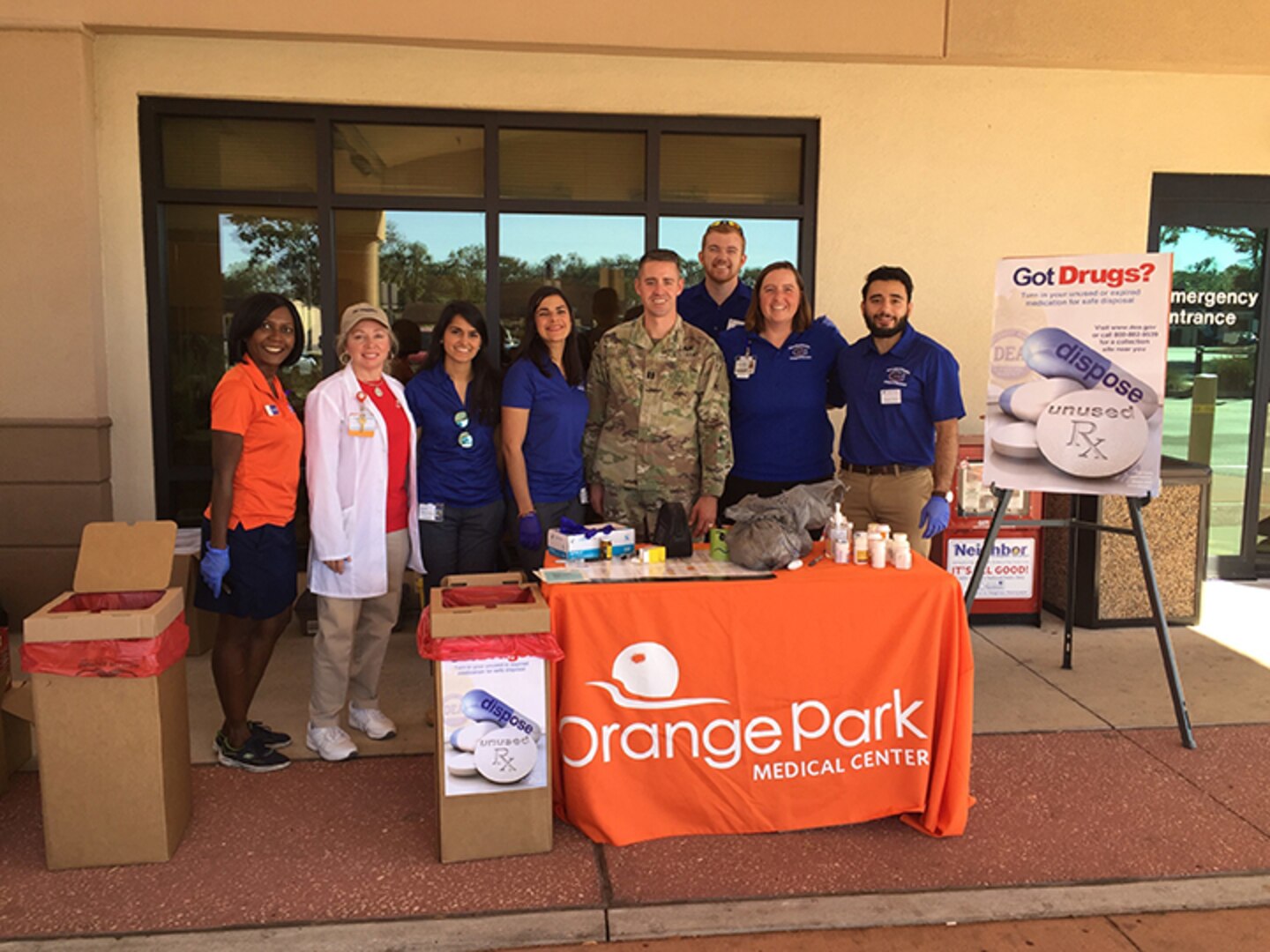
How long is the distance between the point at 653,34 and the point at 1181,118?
3459 millimetres

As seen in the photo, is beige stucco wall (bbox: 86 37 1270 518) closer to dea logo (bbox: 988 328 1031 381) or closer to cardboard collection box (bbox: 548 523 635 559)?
dea logo (bbox: 988 328 1031 381)

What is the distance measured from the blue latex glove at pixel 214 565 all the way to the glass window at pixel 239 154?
3.09m

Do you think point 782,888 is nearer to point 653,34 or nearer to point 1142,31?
point 653,34

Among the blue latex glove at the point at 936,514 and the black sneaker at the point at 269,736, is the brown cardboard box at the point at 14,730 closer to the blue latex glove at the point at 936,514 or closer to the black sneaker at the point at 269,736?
the black sneaker at the point at 269,736

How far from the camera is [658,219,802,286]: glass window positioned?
Result: 6.25 metres

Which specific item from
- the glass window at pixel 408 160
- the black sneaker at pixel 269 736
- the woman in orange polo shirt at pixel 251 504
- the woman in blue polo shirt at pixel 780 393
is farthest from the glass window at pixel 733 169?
the black sneaker at pixel 269 736

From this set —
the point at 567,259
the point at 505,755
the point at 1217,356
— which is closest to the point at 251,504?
the point at 505,755

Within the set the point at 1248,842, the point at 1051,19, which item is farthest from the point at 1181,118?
the point at 1248,842

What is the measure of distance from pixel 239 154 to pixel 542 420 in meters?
3.08

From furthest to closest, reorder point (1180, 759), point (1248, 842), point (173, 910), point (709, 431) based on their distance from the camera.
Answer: point (709, 431)
point (1180, 759)
point (1248, 842)
point (173, 910)

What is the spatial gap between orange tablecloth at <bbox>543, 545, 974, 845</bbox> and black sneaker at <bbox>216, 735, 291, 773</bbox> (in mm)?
1210

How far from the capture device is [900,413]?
4262 mm

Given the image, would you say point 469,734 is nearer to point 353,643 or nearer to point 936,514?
point 353,643

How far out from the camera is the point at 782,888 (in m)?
3.04
